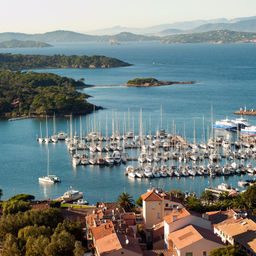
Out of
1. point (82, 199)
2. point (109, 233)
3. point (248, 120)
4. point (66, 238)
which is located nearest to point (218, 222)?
point (109, 233)

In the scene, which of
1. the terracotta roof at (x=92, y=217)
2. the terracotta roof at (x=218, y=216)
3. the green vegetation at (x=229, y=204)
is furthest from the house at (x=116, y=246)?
the green vegetation at (x=229, y=204)

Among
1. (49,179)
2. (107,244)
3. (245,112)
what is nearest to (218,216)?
(107,244)

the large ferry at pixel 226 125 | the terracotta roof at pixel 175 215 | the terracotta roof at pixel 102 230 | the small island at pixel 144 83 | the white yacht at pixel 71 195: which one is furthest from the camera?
the small island at pixel 144 83

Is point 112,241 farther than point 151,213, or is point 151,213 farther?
point 151,213

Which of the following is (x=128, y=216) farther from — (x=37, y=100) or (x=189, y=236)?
(x=37, y=100)

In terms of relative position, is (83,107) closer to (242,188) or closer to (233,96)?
(233,96)

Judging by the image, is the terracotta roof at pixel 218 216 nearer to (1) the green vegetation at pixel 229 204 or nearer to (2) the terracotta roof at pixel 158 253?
(1) the green vegetation at pixel 229 204
